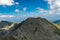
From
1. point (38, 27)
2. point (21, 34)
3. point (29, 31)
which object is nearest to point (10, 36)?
point (21, 34)

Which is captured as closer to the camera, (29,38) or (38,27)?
(29,38)

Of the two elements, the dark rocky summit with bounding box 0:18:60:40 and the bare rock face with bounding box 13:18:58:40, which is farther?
the bare rock face with bounding box 13:18:58:40

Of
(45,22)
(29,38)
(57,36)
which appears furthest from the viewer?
(45,22)

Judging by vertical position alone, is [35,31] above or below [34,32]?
above

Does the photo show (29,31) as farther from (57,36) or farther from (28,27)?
(57,36)

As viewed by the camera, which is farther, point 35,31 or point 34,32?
point 35,31

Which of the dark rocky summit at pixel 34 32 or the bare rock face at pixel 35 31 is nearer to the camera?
the dark rocky summit at pixel 34 32
